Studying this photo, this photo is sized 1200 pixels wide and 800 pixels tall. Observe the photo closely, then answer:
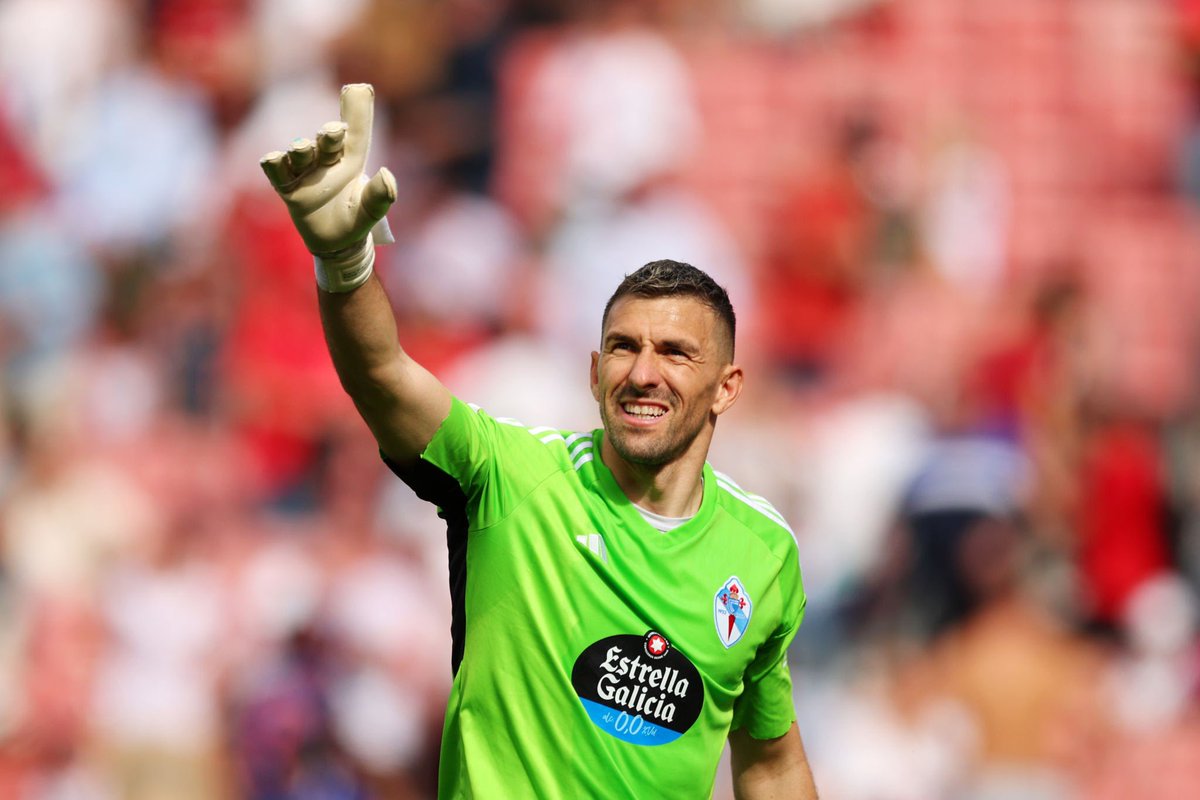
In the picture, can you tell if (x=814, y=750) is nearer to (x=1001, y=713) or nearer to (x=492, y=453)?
(x=1001, y=713)

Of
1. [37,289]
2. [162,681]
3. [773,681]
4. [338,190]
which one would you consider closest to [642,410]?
[773,681]

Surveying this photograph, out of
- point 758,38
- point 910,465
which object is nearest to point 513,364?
point 910,465

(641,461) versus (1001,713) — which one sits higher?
(1001,713)

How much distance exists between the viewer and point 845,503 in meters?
9.76

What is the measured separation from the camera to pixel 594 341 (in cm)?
1001

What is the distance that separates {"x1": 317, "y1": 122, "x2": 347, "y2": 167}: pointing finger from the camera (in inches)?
128

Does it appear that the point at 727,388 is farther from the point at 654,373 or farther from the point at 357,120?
the point at 357,120

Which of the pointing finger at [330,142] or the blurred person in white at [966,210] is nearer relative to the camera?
the pointing finger at [330,142]

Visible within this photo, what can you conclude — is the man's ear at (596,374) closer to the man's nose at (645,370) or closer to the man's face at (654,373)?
the man's face at (654,373)

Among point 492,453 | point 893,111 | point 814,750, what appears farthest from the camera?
point 893,111

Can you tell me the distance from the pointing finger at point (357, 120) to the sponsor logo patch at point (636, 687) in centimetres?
121

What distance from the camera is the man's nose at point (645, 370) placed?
3.83 meters

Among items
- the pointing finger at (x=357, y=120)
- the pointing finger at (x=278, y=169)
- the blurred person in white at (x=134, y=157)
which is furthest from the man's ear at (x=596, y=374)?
the blurred person in white at (x=134, y=157)

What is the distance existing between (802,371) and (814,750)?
2.41 meters
